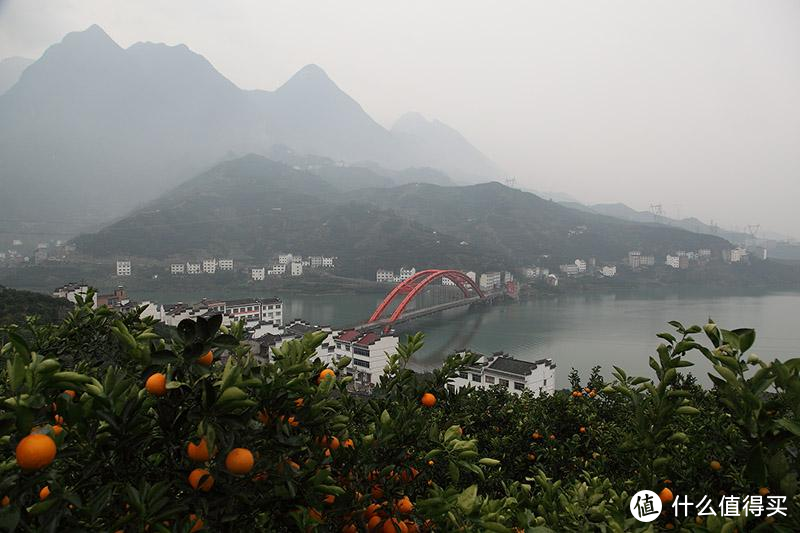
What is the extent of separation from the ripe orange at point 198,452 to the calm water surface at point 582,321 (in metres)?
15.4

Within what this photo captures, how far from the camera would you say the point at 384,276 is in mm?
42625

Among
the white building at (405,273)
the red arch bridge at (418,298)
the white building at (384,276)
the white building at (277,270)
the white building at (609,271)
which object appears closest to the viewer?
the red arch bridge at (418,298)

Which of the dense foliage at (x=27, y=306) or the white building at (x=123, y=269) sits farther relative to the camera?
the white building at (x=123, y=269)

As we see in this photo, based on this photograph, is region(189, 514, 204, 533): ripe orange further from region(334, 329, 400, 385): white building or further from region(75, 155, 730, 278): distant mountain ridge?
region(75, 155, 730, 278): distant mountain ridge

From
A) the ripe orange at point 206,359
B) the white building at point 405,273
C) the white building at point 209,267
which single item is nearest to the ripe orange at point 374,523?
the ripe orange at point 206,359

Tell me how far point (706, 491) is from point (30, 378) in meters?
1.52

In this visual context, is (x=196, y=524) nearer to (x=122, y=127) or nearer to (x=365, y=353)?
(x=365, y=353)

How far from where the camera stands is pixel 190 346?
69 centimetres

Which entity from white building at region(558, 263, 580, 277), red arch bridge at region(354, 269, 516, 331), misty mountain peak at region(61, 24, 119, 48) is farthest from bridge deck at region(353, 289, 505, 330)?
misty mountain peak at region(61, 24, 119, 48)

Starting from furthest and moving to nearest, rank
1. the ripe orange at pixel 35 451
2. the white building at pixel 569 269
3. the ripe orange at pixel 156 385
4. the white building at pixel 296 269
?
the white building at pixel 569 269
the white building at pixel 296 269
the ripe orange at pixel 156 385
the ripe orange at pixel 35 451

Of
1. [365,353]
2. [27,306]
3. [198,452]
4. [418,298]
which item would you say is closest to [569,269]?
[418,298]

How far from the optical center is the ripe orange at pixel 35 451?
575 mm

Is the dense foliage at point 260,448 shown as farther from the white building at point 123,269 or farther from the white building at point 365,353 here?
the white building at point 123,269

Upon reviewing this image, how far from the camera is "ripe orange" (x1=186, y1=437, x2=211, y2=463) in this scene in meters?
0.67
